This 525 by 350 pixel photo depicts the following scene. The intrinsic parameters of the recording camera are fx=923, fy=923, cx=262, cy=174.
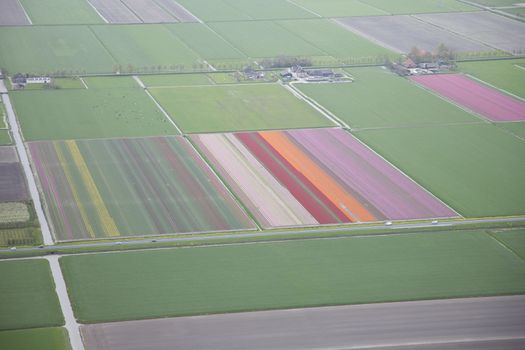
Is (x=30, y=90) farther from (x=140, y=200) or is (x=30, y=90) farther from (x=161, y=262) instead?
(x=161, y=262)

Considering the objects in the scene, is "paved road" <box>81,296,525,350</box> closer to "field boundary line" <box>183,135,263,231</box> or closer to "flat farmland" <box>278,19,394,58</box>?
"field boundary line" <box>183,135,263,231</box>

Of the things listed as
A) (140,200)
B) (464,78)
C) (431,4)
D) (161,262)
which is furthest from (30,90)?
(431,4)

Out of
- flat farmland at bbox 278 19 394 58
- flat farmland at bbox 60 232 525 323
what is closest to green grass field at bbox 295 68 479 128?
flat farmland at bbox 278 19 394 58

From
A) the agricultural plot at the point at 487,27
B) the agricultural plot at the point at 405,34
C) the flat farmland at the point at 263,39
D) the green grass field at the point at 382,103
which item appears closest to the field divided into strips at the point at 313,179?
the green grass field at the point at 382,103

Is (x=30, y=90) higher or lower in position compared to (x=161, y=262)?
higher

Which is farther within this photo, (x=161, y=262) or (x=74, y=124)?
(x=74, y=124)

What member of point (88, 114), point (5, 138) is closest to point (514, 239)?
point (88, 114)
